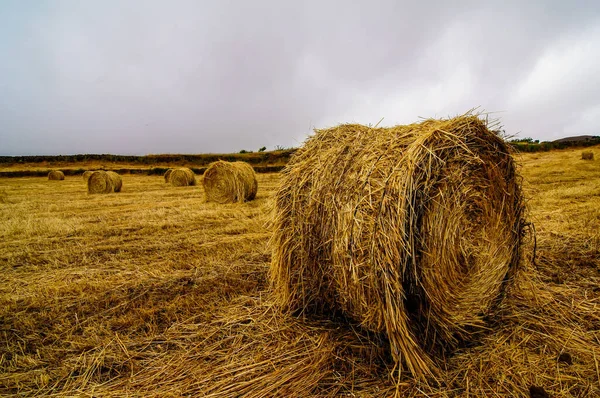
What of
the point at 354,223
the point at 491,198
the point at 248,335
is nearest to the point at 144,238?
the point at 248,335

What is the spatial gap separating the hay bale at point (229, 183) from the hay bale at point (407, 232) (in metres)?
8.16

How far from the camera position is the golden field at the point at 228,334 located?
2.42 meters

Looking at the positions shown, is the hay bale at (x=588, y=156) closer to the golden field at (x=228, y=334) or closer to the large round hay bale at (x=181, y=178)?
the golden field at (x=228, y=334)

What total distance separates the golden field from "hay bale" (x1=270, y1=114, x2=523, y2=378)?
276 millimetres

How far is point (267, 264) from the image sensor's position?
15.9 ft

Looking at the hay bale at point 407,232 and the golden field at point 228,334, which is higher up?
the hay bale at point 407,232

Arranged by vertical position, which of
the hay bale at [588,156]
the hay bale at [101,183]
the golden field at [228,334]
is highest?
the hay bale at [588,156]

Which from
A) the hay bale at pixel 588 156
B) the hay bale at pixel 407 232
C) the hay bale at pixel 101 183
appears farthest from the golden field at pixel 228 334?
the hay bale at pixel 588 156

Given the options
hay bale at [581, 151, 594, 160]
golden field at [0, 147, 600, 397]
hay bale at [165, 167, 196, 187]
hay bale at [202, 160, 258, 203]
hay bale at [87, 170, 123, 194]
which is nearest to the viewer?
golden field at [0, 147, 600, 397]

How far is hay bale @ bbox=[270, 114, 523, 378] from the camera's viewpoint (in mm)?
2430

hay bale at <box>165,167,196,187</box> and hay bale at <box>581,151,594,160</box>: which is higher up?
hay bale at <box>581,151,594,160</box>

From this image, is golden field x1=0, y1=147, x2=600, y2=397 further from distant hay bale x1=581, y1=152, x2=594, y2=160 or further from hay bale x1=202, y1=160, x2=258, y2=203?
distant hay bale x1=581, y1=152, x2=594, y2=160

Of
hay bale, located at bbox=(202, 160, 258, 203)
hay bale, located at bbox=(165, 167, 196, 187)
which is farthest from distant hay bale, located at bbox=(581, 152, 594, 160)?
hay bale, located at bbox=(165, 167, 196, 187)

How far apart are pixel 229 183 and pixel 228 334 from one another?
874cm
